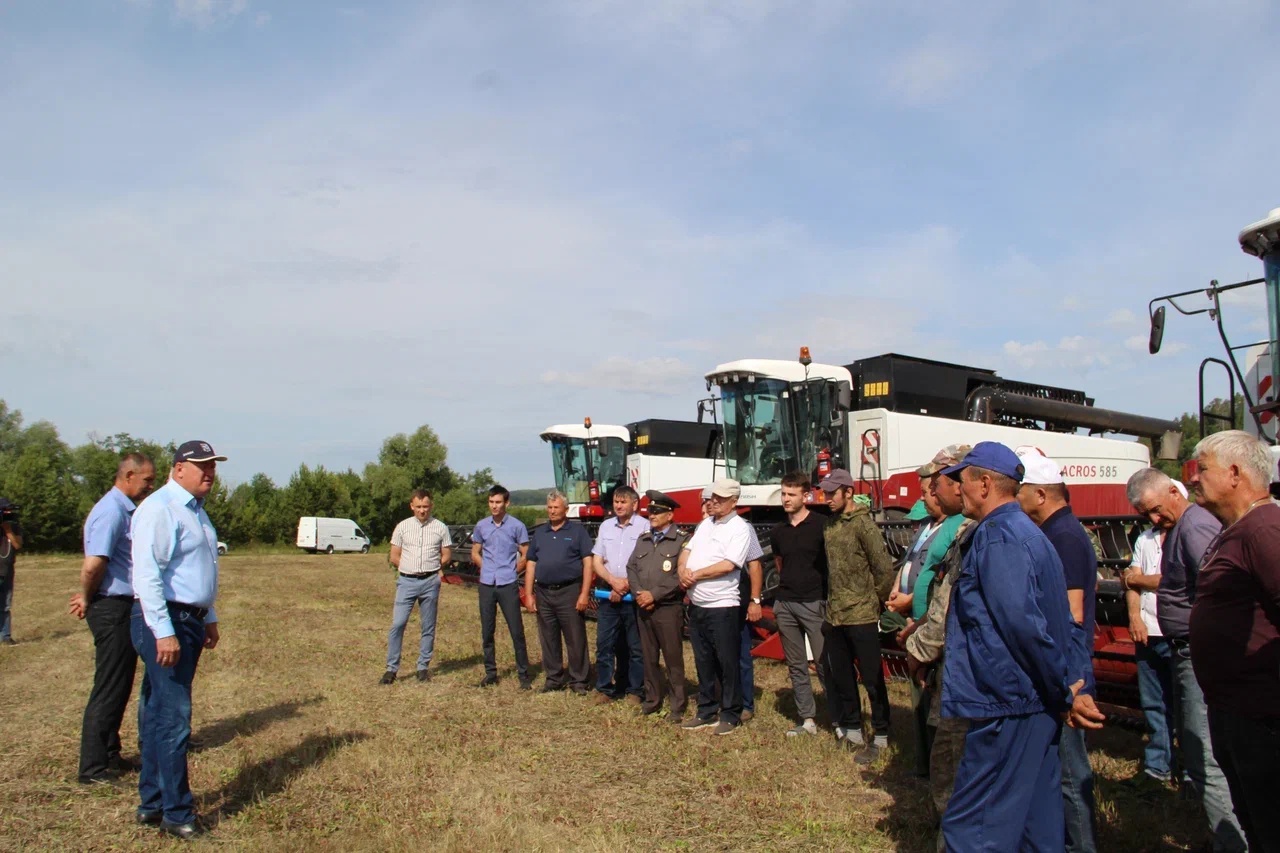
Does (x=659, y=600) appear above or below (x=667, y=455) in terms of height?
below

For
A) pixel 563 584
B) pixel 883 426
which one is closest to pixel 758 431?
pixel 883 426

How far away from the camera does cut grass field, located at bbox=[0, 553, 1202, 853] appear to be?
435 centimetres

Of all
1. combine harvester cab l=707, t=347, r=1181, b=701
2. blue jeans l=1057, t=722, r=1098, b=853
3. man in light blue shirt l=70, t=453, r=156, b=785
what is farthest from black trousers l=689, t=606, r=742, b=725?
combine harvester cab l=707, t=347, r=1181, b=701

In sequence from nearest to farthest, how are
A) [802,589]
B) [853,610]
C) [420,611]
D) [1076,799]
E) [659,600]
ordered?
[1076,799] < [853,610] < [802,589] < [659,600] < [420,611]

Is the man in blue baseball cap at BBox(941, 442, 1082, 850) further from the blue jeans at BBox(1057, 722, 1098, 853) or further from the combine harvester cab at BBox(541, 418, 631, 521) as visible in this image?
the combine harvester cab at BBox(541, 418, 631, 521)

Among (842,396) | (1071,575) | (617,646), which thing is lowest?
(617,646)

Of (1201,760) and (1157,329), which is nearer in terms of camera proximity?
(1201,760)

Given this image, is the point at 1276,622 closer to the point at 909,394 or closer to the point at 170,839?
the point at 170,839

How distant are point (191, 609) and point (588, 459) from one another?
1528 centimetres

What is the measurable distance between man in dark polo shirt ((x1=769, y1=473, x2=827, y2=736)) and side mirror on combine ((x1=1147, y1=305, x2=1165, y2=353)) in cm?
282

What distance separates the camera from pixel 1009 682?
2.94m

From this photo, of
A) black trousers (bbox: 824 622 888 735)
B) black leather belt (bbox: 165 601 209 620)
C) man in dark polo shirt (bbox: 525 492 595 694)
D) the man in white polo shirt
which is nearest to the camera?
black leather belt (bbox: 165 601 209 620)

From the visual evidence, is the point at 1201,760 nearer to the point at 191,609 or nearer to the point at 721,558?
the point at 721,558

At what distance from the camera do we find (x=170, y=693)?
414 cm
